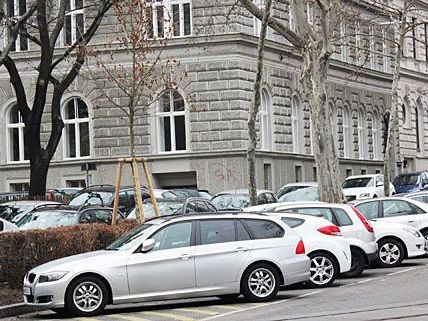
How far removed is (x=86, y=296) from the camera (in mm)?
16750

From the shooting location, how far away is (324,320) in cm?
1457

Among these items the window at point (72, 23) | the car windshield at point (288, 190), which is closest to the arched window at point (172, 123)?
the window at point (72, 23)

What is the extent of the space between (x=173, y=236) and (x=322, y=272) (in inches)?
143

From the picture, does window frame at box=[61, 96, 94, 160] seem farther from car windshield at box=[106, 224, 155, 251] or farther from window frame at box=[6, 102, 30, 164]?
car windshield at box=[106, 224, 155, 251]

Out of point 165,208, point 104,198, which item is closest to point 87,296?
point 165,208

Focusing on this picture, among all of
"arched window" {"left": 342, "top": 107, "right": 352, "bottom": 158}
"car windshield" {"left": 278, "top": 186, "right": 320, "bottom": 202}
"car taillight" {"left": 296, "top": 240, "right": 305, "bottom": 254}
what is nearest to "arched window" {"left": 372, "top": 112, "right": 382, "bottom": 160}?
"arched window" {"left": 342, "top": 107, "right": 352, "bottom": 158}

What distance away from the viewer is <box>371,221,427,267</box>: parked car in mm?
23312

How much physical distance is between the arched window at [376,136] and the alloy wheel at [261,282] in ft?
142

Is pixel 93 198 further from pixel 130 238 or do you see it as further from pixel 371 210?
pixel 130 238

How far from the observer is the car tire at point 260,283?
57.8 ft

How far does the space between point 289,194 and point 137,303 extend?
1925 cm

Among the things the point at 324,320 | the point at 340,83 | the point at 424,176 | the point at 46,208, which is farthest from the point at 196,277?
the point at 340,83

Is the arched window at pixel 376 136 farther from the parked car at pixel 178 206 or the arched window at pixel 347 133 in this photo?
the parked car at pixel 178 206

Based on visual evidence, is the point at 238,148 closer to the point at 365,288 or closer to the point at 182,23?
the point at 182,23
